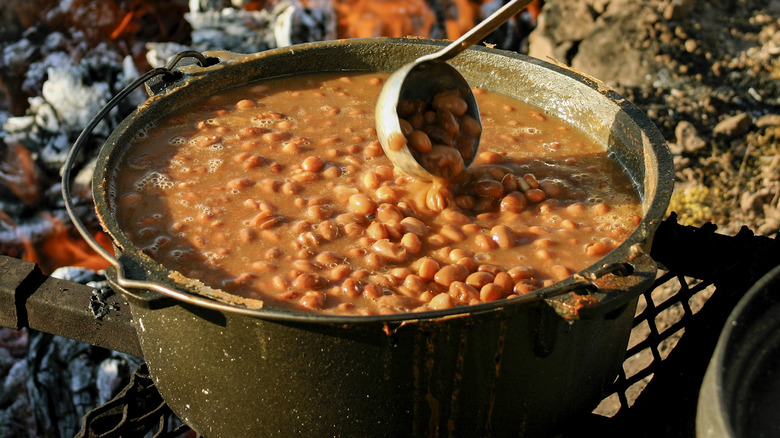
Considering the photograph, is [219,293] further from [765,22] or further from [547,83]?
[765,22]

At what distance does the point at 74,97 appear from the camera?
11.8 feet

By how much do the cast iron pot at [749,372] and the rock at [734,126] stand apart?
272cm

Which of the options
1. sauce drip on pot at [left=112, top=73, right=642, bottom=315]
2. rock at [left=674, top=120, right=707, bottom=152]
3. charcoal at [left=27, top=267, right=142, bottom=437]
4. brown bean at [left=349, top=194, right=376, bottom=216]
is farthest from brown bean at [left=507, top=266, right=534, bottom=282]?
rock at [left=674, top=120, right=707, bottom=152]

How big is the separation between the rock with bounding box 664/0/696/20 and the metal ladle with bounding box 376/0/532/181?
7.78 feet

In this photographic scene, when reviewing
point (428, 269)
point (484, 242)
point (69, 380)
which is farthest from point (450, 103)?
point (69, 380)

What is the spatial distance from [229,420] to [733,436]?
3.67 ft

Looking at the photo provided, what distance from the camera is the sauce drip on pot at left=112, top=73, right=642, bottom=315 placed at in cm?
179

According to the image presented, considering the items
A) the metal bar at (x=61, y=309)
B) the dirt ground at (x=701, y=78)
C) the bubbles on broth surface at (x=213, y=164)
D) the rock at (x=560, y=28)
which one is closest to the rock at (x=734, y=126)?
the dirt ground at (x=701, y=78)

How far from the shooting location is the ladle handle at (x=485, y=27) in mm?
1740

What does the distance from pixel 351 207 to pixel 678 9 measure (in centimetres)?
278

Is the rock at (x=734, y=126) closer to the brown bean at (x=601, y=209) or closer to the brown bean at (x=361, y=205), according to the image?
the brown bean at (x=601, y=209)

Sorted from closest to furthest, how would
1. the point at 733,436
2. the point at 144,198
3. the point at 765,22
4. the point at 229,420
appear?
the point at 733,436 < the point at 229,420 < the point at 144,198 < the point at 765,22

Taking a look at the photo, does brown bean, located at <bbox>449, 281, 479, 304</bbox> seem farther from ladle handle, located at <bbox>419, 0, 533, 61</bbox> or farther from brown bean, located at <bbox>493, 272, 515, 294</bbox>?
ladle handle, located at <bbox>419, 0, 533, 61</bbox>

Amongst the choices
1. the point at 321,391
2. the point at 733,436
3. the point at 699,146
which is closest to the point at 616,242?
the point at 321,391
